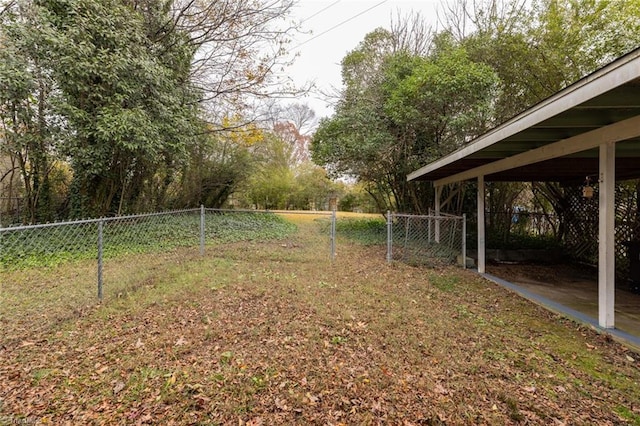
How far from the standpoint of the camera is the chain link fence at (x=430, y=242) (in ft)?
20.1

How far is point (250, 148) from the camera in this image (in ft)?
39.2

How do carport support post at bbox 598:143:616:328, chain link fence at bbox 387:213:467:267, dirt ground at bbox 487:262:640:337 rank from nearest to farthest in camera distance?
carport support post at bbox 598:143:616:328
dirt ground at bbox 487:262:640:337
chain link fence at bbox 387:213:467:267

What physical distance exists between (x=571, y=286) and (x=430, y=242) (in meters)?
3.06

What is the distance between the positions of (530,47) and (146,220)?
1055 cm

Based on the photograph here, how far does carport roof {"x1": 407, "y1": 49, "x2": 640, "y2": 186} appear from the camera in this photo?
7.10ft

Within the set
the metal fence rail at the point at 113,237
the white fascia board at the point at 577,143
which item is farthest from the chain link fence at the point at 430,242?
the metal fence rail at the point at 113,237

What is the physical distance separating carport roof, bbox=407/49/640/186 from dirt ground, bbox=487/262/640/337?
1.97 metres

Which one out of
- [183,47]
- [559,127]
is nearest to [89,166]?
[183,47]

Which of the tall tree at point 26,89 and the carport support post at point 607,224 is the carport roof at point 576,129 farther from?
the tall tree at point 26,89

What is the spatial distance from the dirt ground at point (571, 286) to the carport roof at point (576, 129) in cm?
197

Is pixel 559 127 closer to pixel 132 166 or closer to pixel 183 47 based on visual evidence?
pixel 183 47

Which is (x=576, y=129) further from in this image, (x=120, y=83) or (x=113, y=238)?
(x=113, y=238)

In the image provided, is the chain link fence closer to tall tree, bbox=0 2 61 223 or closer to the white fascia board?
the white fascia board

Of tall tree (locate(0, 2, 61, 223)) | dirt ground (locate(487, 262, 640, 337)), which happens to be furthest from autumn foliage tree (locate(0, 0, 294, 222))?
dirt ground (locate(487, 262, 640, 337))
